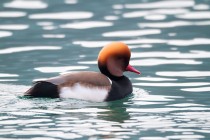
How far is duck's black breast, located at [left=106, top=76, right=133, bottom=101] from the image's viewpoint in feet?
40.4

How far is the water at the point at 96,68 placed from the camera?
34.5 feet

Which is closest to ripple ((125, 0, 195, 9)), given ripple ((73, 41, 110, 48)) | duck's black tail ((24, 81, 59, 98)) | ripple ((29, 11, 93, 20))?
ripple ((29, 11, 93, 20))

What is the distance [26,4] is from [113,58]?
24.3 ft

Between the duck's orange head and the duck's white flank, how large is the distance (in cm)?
52

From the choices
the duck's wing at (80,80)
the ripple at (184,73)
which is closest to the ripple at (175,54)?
the ripple at (184,73)

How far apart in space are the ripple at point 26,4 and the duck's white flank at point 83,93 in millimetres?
7572

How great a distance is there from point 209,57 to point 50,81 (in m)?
4.02

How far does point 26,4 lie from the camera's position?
19.7m

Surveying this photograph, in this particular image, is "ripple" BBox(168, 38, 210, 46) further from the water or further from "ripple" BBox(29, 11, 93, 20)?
"ripple" BBox(29, 11, 93, 20)

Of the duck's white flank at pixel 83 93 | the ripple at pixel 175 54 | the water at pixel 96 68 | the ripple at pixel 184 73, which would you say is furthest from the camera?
the ripple at pixel 175 54

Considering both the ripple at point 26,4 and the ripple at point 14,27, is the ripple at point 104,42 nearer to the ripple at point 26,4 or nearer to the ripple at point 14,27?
the ripple at point 14,27

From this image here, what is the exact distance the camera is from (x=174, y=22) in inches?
A: 706

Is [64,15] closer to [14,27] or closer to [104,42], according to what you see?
[14,27]

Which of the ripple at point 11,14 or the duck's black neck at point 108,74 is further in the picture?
the ripple at point 11,14
